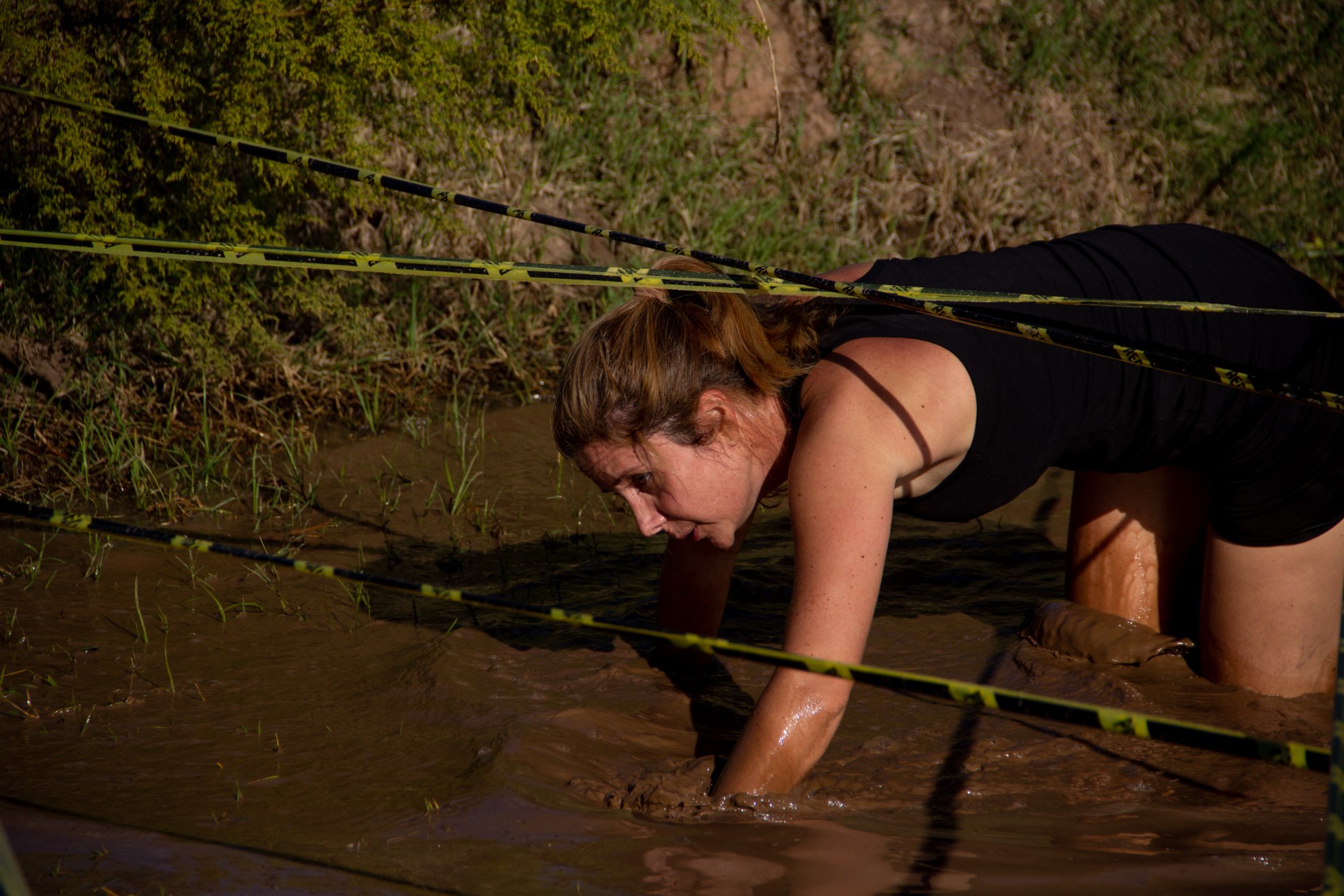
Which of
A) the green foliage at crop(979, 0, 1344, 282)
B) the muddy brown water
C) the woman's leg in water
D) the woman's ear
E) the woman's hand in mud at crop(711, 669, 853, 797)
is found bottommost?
the muddy brown water

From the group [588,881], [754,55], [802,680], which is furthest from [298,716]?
[754,55]

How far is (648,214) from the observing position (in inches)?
215

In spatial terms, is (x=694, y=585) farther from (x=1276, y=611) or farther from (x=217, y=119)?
(x=217, y=119)

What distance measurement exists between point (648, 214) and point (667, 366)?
3.44 metres

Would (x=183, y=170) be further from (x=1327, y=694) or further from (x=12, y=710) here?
(x=1327, y=694)

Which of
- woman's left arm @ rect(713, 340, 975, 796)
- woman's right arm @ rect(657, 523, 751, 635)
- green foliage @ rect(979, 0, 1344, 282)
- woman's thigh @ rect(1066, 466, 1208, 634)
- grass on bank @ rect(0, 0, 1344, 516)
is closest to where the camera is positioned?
woman's left arm @ rect(713, 340, 975, 796)

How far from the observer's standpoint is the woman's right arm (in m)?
2.81

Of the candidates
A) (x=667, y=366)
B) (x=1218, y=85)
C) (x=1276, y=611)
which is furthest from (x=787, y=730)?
(x=1218, y=85)

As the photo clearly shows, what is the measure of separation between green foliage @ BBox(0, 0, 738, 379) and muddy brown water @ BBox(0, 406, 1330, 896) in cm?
97

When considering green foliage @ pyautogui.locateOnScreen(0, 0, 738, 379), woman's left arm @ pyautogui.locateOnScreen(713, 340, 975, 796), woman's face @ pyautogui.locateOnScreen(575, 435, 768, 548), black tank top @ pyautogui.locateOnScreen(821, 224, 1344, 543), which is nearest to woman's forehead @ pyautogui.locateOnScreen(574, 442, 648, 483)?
woman's face @ pyautogui.locateOnScreen(575, 435, 768, 548)

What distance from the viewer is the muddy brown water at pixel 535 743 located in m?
1.96

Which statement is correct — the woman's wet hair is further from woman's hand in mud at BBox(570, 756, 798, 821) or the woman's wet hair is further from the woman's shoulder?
woman's hand in mud at BBox(570, 756, 798, 821)

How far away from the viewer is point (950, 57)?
22.2 feet

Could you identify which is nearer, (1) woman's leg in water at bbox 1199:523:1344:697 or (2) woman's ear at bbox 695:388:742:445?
(2) woman's ear at bbox 695:388:742:445
